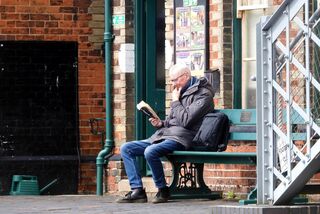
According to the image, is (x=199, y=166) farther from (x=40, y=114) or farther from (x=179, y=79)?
(x=40, y=114)

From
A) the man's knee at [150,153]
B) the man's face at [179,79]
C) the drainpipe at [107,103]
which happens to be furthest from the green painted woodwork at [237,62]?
the drainpipe at [107,103]

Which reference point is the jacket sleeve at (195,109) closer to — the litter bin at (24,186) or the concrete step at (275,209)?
the concrete step at (275,209)

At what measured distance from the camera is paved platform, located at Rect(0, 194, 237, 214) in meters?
12.2

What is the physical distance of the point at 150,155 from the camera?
13.0 meters

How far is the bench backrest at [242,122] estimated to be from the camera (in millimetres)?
13539

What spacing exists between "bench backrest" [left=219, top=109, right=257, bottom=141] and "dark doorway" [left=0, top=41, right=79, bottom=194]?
465 centimetres

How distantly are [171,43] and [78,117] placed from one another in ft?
10.2

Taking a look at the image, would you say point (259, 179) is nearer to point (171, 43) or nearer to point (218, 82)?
point (218, 82)

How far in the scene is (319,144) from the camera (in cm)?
987

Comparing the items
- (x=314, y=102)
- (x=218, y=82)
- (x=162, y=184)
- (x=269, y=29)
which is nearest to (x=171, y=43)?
(x=218, y=82)

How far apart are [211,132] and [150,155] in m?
→ 0.66

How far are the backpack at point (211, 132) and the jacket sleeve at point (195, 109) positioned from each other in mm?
76

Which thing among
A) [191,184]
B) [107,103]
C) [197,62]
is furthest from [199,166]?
[107,103]

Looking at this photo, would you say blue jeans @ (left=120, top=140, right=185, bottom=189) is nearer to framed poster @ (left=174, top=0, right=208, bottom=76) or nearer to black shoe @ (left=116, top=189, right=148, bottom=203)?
black shoe @ (left=116, top=189, right=148, bottom=203)
